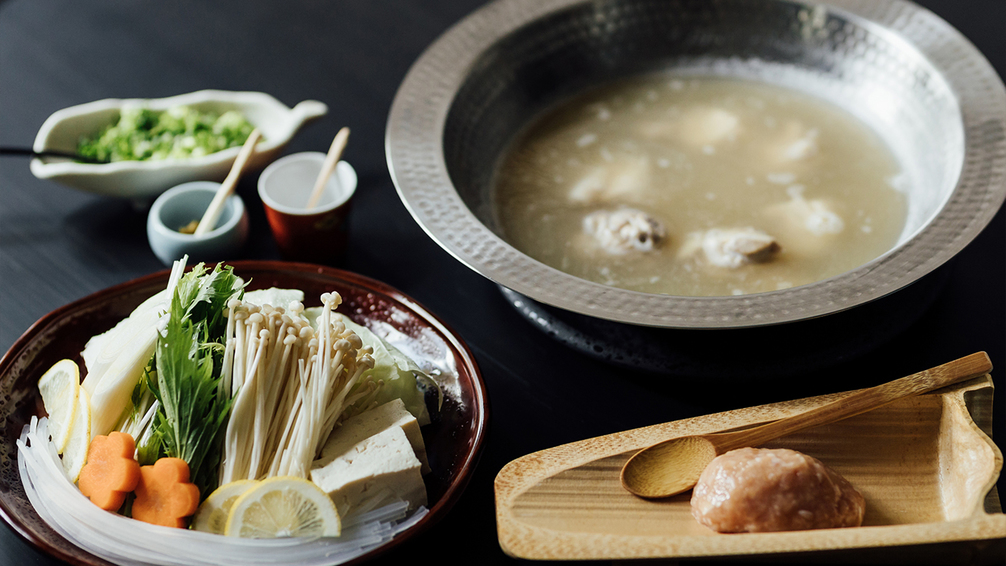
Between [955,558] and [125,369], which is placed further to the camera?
[125,369]

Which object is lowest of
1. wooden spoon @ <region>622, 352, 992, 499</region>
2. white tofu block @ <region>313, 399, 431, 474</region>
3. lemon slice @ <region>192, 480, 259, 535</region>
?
lemon slice @ <region>192, 480, 259, 535</region>

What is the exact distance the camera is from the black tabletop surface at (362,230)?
1492 mm

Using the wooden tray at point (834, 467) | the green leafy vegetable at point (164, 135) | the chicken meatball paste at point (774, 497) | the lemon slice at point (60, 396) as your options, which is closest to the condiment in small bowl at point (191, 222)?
the green leafy vegetable at point (164, 135)

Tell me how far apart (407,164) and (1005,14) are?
2.00 metres

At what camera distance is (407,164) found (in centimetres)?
166

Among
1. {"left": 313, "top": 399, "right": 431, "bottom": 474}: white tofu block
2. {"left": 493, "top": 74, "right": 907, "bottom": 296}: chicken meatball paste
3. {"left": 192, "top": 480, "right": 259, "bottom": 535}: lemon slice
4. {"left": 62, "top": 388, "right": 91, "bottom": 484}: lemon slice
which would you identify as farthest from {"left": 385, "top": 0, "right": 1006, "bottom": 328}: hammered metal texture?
{"left": 62, "top": 388, "right": 91, "bottom": 484}: lemon slice

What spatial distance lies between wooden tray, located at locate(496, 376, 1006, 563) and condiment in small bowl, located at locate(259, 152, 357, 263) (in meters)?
0.74

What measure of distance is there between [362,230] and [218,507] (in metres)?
0.88

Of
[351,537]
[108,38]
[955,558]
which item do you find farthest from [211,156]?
[955,558]

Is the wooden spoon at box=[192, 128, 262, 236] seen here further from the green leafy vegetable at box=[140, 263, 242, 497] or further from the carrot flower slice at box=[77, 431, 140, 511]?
the carrot flower slice at box=[77, 431, 140, 511]

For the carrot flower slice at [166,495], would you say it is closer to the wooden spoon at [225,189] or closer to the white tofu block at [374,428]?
the white tofu block at [374,428]

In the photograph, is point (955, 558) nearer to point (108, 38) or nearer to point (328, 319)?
point (328, 319)

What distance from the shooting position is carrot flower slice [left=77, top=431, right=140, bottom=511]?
1.13 m

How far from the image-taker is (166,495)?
113 cm
